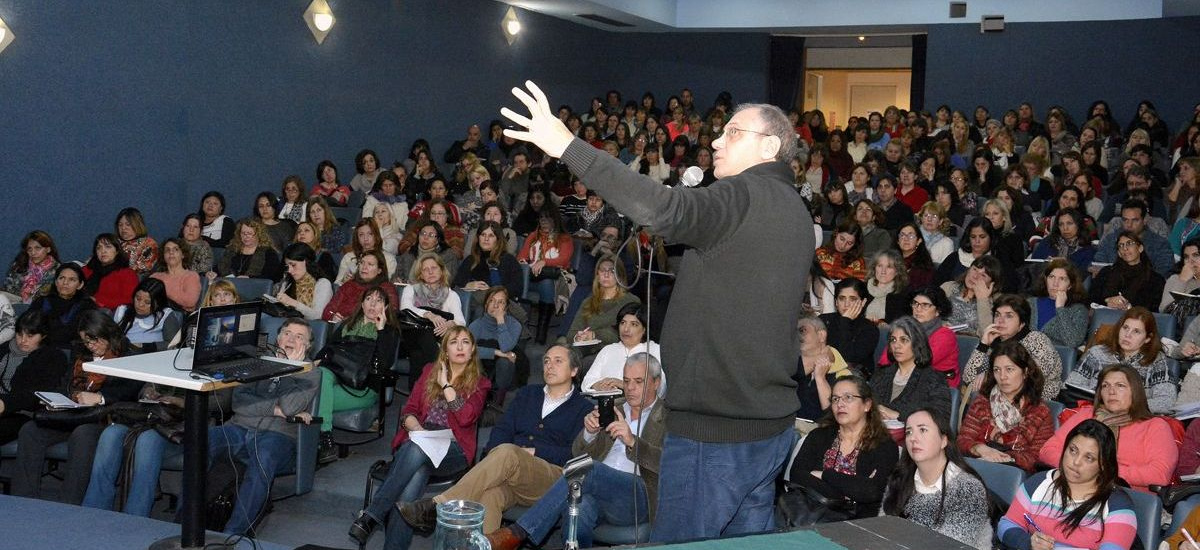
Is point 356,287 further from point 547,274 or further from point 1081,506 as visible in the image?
point 1081,506

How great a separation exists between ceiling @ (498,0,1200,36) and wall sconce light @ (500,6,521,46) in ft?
0.45

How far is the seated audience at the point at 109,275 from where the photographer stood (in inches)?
265

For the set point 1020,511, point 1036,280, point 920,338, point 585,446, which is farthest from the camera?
point 1036,280

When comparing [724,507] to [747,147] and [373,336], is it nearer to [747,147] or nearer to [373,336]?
[747,147]

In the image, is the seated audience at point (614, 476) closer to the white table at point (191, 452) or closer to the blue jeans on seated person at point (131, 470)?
the white table at point (191, 452)

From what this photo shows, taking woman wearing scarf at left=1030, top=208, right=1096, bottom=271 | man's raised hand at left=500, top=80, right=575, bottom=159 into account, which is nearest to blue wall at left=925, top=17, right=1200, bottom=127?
woman wearing scarf at left=1030, top=208, right=1096, bottom=271

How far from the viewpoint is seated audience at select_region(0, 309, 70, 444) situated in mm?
5133

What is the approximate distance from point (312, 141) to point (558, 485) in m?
6.42

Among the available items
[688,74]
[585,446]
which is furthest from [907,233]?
[688,74]

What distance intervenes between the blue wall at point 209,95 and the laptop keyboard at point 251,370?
4643 mm

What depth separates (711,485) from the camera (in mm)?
2312

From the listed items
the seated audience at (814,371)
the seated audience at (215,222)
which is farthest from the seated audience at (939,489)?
the seated audience at (215,222)

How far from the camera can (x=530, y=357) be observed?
706 cm

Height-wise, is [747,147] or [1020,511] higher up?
[747,147]
